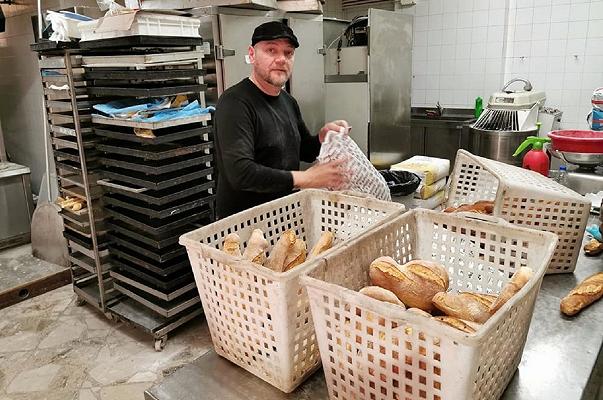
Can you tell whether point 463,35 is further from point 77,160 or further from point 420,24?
point 77,160

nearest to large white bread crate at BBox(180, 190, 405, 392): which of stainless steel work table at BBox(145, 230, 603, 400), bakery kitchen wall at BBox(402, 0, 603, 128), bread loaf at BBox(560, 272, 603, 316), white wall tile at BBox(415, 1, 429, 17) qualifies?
stainless steel work table at BBox(145, 230, 603, 400)

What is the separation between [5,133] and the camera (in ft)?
17.0

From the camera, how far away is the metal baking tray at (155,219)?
2.54 meters

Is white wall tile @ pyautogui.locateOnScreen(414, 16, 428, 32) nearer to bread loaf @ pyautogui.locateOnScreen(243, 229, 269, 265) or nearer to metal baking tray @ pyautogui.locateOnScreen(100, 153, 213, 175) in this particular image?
metal baking tray @ pyautogui.locateOnScreen(100, 153, 213, 175)

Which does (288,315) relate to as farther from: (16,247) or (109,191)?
(16,247)

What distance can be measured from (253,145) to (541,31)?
159 inches

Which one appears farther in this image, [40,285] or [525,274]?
[40,285]

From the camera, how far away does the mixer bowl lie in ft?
7.29

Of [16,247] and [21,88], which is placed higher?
[21,88]

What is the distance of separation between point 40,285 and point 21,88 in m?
2.37

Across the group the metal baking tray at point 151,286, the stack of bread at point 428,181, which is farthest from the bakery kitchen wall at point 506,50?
the metal baking tray at point 151,286

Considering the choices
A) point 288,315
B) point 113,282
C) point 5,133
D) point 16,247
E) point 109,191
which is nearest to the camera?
point 288,315

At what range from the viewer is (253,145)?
2045 millimetres

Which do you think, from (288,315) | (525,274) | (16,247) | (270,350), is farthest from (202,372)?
(16,247)
